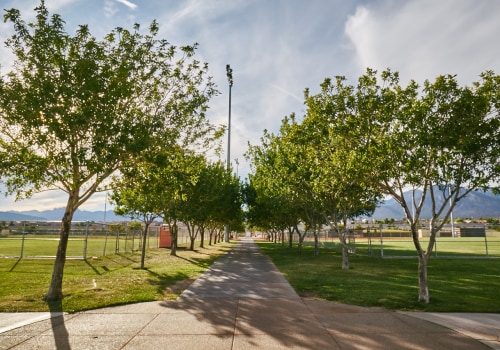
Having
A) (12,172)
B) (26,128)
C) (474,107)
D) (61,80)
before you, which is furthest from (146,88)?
(474,107)

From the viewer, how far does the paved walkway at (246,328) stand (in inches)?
261

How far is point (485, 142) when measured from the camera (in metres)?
9.89

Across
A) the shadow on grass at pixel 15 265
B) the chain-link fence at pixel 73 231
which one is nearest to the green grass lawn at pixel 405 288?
the shadow on grass at pixel 15 265

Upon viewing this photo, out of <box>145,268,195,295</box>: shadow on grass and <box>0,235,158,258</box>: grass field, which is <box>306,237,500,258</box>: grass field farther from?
<box>0,235,158,258</box>: grass field

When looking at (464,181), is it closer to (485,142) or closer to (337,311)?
(485,142)

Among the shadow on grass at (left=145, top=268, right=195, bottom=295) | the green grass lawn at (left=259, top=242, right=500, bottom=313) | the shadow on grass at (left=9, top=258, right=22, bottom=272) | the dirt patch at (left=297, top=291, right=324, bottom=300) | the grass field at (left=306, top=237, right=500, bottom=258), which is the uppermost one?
the grass field at (left=306, top=237, right=500, bottom=258)

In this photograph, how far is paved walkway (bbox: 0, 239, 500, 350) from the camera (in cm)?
664

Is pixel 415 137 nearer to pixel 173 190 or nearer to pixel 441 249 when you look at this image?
pixel 173 190

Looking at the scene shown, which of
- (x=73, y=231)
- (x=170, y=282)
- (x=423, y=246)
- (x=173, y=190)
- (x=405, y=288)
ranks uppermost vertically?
(x=173, y=190)

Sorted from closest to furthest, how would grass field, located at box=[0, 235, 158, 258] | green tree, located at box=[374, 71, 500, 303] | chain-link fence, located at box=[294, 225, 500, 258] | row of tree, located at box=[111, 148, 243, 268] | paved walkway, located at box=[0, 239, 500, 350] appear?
paved walkway, located at box=[0, 239, 500, 350]
green tree, located at box=[374, 71, 500, 303]
row of tree, located at box=[111, 148, 243, 268]
grass field, located at box=[0, 235, 158, 258]
chain-link fence, located at box=[294, 225, 500, 258]

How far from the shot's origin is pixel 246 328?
7.61 metres

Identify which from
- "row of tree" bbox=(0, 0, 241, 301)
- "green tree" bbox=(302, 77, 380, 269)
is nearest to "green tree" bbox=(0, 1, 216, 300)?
"row of tree" bbox=(0, 0, 241, 301)

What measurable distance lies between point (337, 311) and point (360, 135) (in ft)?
20.2

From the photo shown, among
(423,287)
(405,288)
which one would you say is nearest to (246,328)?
(423,287)
